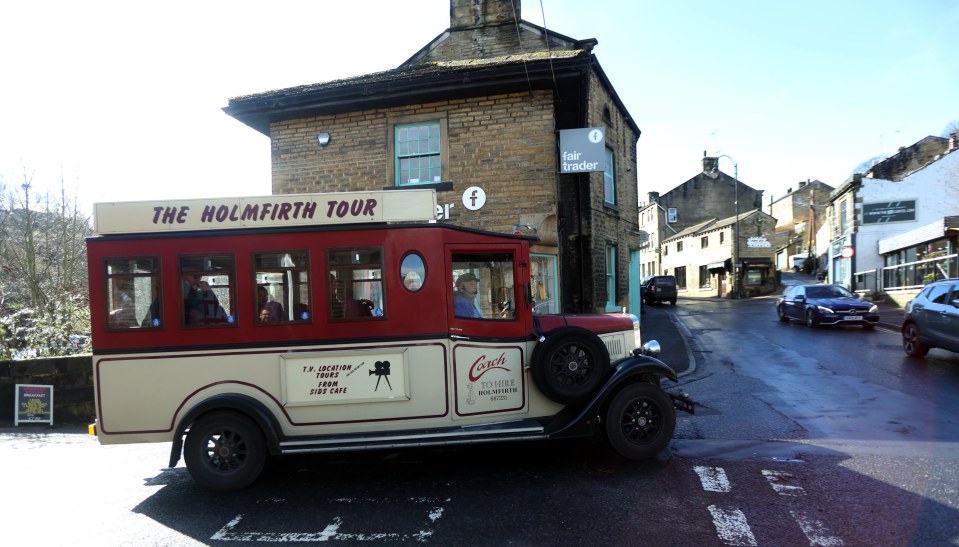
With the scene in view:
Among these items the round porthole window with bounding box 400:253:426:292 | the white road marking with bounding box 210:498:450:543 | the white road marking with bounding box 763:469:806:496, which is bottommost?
the white road marking with bounding box 210:498:450:543

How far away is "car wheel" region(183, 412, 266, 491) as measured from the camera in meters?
4.91

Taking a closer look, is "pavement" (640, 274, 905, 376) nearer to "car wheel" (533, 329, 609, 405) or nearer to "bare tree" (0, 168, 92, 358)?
"car wheel" (533, 329, 609, 405)

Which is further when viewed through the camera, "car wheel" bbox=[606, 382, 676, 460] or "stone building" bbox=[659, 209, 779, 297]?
"stone building" bbox=[659, 209, 779, 297]

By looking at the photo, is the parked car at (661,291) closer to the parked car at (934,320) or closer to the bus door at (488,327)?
the parked car at (934,320)

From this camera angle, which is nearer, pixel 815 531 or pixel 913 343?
pixel 815 531

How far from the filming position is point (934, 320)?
9.79m

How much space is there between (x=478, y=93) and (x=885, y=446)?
824 cm

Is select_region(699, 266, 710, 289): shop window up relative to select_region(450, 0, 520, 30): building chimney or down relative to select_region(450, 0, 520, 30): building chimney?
down

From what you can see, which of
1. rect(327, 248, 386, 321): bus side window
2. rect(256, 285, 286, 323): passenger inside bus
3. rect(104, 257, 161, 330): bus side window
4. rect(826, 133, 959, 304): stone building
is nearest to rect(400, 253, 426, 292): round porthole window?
rect(327, 248, 386, 321): bus side window

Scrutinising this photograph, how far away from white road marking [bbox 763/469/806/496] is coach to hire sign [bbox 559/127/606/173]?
6576 mm

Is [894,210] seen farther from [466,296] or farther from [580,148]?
[466,296]

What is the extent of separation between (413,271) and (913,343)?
10841 mm

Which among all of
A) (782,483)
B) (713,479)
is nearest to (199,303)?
(713,479)

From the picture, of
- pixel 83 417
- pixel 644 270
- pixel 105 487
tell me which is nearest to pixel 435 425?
pixel 105 487
